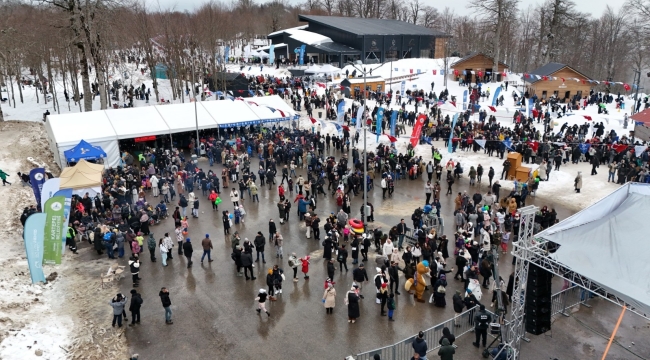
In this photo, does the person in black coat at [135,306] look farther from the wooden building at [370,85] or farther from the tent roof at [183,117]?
the wooden building at [370,85]

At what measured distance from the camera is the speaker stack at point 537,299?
1005cm

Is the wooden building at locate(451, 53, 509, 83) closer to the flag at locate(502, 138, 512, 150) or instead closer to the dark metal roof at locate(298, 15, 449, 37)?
the dark metal roof at locate(298, 15, 449, 37)

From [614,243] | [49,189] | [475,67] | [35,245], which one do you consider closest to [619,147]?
[614,243]

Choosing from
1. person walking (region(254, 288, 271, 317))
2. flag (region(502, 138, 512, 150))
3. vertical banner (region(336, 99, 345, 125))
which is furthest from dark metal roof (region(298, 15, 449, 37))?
person walking (region(254, 288, 271, 317))

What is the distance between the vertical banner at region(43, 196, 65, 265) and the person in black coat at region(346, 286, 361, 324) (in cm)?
933

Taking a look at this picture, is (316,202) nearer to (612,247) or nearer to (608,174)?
(612,247)

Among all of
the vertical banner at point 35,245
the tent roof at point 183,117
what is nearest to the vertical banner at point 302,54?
the tent roof at point 183,117

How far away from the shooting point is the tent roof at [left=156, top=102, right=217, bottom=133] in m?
28.1

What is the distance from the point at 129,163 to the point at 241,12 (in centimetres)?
8512

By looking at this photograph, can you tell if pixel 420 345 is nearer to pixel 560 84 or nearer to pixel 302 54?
pixel 560 84

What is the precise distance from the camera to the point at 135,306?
1197cm

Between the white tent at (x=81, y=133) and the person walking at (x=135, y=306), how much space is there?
607 inches

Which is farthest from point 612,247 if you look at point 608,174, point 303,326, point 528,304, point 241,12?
point 241,12

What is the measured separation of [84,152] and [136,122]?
13.3ft
